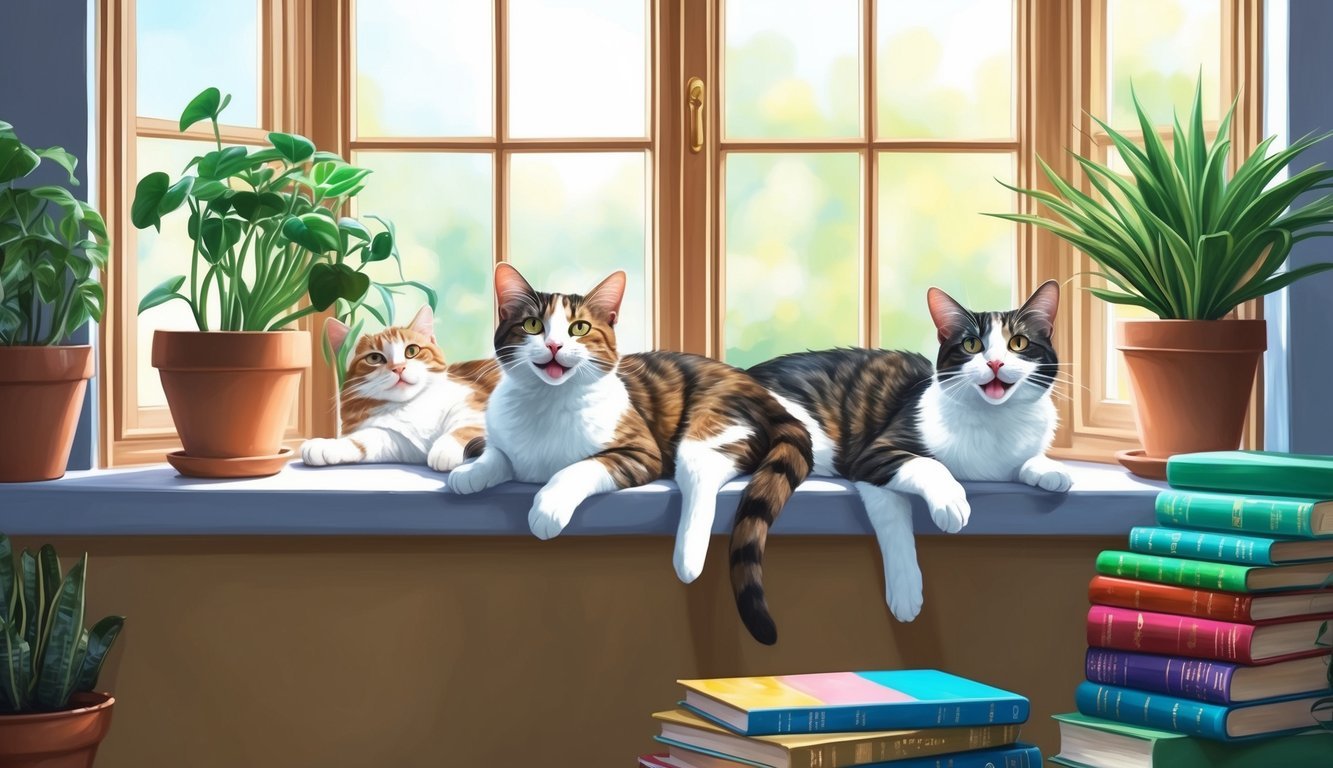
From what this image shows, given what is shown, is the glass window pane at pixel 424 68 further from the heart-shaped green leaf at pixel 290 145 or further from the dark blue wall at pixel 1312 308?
the dark blue wall at pixel 1312 308

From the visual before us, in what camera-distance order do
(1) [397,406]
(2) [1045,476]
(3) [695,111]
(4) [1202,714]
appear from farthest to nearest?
(3) [695,111]
(1) [397,406]
(2) [1045,476]
(4) [1202,714]

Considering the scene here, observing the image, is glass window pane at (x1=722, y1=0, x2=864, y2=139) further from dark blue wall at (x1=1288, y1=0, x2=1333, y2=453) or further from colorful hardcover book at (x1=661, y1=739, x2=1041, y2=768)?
colorful hardcover book at (x1=661, y1=739, x2=1041, y2=768)

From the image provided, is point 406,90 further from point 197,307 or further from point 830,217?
point 830,217

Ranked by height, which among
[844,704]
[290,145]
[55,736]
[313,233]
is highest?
[290,145]

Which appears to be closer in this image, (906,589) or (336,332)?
(906,589)

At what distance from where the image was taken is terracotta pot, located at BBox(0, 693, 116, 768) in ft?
4.16

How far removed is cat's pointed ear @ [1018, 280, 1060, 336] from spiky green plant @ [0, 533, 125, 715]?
123 centimetres

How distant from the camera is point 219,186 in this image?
4.98 feet

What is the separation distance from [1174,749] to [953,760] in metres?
0.28

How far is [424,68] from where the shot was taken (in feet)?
6.22

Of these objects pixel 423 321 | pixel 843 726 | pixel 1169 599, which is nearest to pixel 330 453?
pixel 423 321

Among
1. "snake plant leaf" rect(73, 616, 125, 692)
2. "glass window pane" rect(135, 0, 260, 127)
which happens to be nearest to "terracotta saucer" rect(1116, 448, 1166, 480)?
"snake plant leaf" rect(73, 616, 125, 692)

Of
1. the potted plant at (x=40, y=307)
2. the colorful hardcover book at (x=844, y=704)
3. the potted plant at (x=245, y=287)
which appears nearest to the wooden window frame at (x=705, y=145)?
the potted plant at (x=245, y=287)

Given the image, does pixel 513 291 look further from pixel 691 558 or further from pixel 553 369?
pixel 691 558
